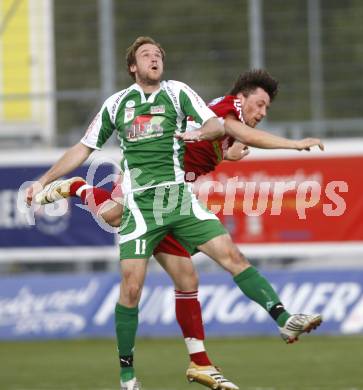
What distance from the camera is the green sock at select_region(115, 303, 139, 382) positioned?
374 inches

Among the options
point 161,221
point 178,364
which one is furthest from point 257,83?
point 178,364

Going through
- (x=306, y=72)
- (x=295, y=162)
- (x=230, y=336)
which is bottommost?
(x=230, y=336)

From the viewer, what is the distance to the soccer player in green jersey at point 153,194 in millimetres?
9391

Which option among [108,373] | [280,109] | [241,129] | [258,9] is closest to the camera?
[241,129]

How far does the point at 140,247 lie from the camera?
9445mm

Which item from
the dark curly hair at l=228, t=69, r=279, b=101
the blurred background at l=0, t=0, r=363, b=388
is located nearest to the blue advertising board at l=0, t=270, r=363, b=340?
the blurred background at l=0, t=0, r=363, b=388

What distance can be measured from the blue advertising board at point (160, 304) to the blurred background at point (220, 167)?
14mm

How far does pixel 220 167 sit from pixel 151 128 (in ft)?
24.0

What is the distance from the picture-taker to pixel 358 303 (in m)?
16.0

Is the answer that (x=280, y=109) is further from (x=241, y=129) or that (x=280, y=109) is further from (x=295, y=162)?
(x=241, y=129)

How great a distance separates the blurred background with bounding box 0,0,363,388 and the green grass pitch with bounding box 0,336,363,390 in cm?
56

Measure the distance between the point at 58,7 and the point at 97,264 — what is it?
161 inches

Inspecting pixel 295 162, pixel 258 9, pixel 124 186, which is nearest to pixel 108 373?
pixel 124 186

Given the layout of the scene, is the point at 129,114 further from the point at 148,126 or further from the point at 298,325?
the point at 298,325
